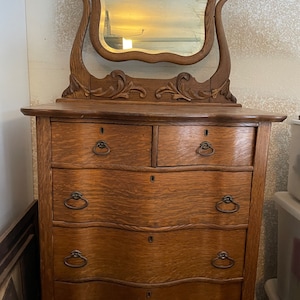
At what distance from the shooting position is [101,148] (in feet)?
3.25

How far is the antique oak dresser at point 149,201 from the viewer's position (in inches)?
38.6

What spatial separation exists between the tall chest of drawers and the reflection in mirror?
446mm

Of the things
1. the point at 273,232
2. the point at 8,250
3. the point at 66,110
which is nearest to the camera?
the point at 66,110

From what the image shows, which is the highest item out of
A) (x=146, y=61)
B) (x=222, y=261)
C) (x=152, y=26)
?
(x=152, y=26)

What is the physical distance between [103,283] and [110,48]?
93 centimetres

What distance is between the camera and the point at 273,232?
1631 millimetres

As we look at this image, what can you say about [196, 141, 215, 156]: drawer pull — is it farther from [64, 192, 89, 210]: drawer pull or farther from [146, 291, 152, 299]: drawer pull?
[146, 291, 152, 299]: drawer pull

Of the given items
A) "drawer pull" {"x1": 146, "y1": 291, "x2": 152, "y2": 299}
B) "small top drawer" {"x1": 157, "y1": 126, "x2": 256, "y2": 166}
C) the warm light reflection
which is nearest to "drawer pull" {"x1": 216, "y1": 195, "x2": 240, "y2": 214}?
"small top drawer" {"x1": 157, "y1": 126, "x2": 256, "y2": 166}

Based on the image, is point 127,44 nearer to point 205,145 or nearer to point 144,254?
point 205,145

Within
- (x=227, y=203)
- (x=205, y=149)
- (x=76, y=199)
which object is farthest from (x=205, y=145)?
(x=76, y=199)

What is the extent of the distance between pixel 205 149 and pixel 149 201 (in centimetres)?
24

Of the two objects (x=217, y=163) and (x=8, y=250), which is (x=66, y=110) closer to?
(x=217, y=163)

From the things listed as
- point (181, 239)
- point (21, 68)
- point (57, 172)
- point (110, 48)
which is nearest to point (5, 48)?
point (21, 68)

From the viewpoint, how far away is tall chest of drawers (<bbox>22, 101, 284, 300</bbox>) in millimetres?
981
